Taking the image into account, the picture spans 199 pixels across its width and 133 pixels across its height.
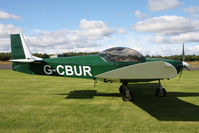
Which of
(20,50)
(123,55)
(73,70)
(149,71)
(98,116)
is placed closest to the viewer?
(98,116)

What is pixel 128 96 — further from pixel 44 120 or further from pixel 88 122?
pixel 44 120

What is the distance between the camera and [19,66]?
8.83 m

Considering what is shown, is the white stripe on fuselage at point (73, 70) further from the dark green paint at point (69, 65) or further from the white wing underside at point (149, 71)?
the white wing underside at point (149, 71)

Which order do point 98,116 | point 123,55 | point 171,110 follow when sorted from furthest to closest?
point 123,55 < point 171,110 < point 98,116

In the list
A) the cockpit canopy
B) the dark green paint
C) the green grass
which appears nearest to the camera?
the green grass

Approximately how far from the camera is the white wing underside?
5.54 meters

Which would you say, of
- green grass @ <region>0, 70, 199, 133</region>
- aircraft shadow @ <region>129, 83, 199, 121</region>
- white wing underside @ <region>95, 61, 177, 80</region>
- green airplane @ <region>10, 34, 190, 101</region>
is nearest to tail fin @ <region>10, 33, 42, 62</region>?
green airplane @ <region>10, 34, 190, 101</region>

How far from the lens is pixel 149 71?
590 centimetres

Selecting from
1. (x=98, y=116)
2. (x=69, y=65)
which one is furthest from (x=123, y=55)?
(x=98, y=116)

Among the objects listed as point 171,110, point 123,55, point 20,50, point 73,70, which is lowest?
point 171,110

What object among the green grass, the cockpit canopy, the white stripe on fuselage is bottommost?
the green grass

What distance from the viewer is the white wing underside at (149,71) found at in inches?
218

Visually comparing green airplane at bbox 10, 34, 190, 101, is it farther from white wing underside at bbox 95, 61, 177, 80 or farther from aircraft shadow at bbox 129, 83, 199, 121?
white wing underside at bbox 95, 61, 177, 80

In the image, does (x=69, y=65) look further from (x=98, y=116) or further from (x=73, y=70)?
(x=98, y=116)
